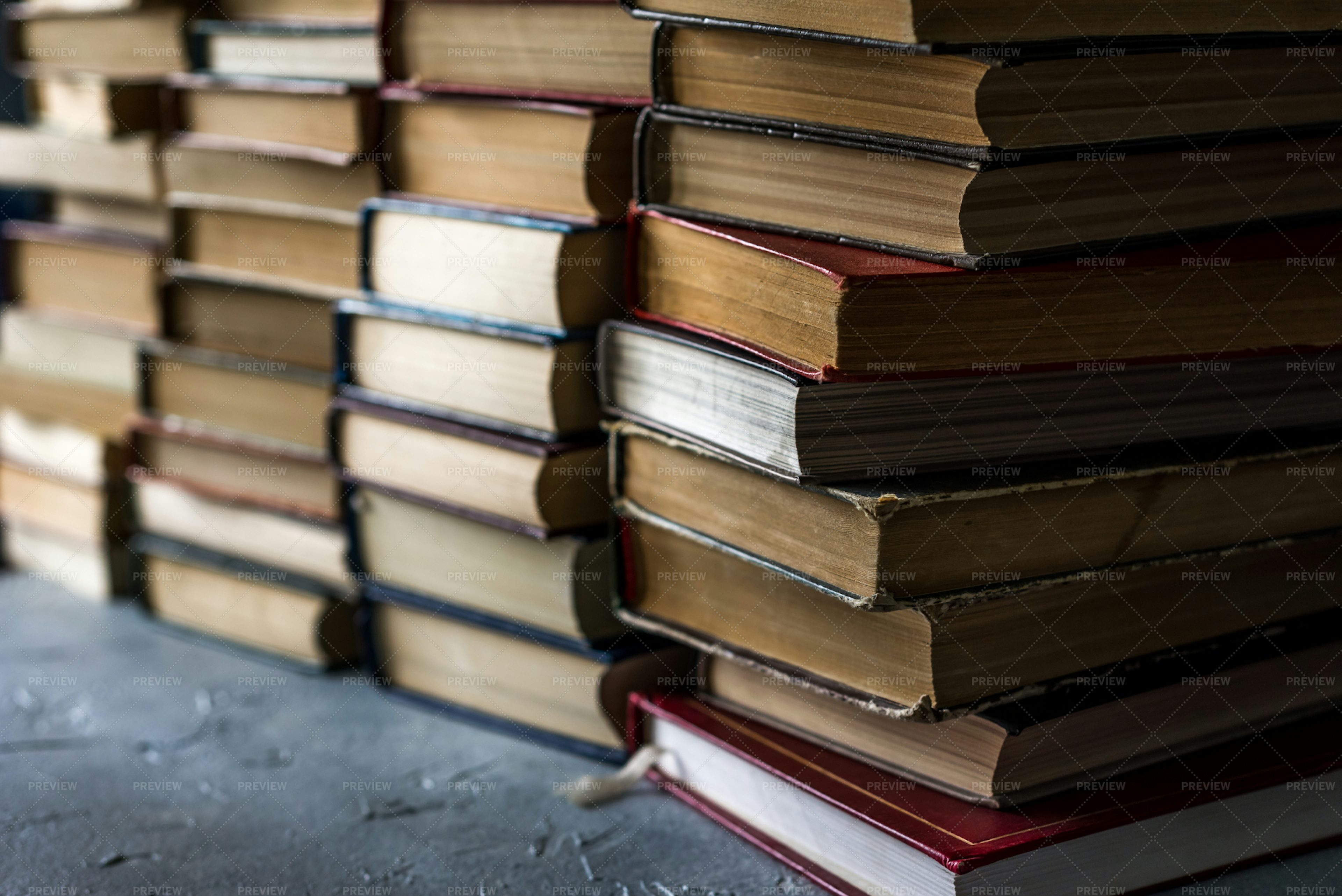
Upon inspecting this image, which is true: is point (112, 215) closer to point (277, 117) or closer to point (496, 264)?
point (277, 117)

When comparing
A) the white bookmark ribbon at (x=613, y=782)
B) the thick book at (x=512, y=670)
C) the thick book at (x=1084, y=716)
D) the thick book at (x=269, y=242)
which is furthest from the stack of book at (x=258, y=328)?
the thick book at (x=1084, y=716)

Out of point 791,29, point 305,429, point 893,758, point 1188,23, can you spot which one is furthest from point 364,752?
point 1188,23

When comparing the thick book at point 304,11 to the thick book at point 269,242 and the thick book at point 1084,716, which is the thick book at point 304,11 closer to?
the thick book at point 269,242

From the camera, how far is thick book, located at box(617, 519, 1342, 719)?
44.7 inches

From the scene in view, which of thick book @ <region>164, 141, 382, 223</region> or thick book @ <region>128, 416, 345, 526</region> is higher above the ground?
thick book @ <region>164, 141, 382, 223</region>

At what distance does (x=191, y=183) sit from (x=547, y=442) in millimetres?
618

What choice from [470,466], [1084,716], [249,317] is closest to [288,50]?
[249,317]

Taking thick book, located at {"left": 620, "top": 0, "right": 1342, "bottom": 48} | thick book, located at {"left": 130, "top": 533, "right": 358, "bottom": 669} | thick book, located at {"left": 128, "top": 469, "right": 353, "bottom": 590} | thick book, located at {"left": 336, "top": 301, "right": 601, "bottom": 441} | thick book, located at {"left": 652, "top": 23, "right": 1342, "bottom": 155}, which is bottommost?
thick book, located at {"left": 130, "top": 533, "right": 358, "bottom": 669}

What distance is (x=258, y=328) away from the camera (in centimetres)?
167

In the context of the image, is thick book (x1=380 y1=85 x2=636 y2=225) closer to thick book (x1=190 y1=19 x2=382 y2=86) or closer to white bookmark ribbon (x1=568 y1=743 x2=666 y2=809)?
thick book (x1=190 y1=19 x2=382 y2=86)

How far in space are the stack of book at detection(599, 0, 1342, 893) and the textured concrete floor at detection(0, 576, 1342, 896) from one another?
0.09 m

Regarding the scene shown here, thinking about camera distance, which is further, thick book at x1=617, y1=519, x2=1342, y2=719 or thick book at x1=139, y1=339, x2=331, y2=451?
thick book at x1=139, y1=339, x2=331, y2=451

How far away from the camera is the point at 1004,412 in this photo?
3.76 ft

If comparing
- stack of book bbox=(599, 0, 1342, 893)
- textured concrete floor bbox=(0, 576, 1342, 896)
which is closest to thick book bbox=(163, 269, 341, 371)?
textured concrete floor bbox=(0, 576, 1342, 896)
